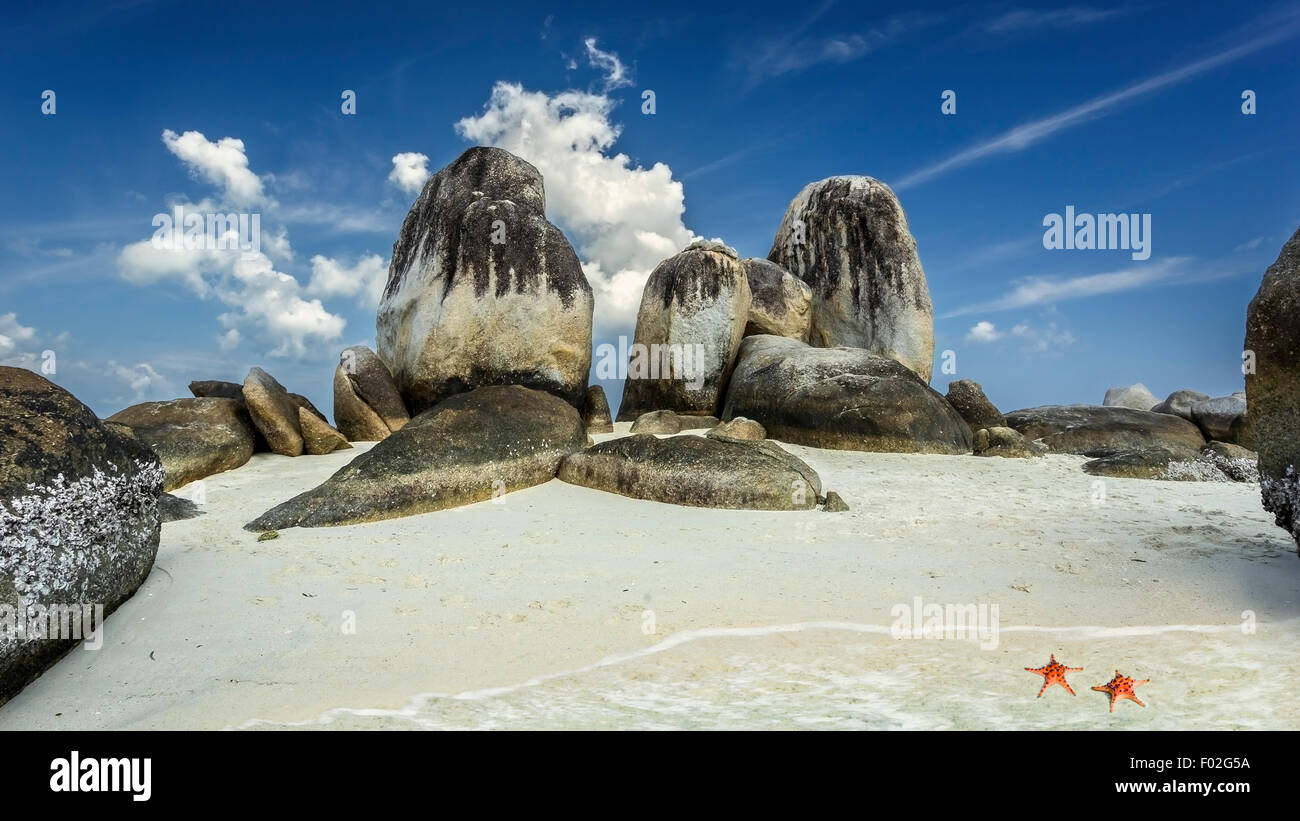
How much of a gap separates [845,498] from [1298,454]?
3.24m

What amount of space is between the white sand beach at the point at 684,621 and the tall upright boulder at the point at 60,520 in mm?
177

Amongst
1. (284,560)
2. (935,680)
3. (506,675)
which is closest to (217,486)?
(284,560)

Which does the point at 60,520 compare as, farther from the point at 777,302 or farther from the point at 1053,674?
the point at 777,302

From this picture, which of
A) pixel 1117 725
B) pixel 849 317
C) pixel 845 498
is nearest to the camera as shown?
pixel 1117 725

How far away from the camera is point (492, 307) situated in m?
8.81

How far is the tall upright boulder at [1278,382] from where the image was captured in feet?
15.1

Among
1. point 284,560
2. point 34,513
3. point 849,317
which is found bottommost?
point 284,560

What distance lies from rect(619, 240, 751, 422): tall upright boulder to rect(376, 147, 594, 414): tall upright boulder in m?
3.67

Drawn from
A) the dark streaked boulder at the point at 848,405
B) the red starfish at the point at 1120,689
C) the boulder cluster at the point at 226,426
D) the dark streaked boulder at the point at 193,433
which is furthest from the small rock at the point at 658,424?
the red starfish at the point at 1120,689

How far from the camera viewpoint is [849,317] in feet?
49.8

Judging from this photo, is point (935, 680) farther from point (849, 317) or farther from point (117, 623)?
point (849, 317)

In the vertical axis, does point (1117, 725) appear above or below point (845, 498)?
below

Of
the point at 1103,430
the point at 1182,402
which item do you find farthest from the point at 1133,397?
the point at 1103,430

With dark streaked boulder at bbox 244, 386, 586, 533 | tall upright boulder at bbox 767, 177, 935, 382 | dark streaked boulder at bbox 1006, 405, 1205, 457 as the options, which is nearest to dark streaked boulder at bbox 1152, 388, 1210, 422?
dark streaked boulder at bbox 1006, 405, 1205, 457
